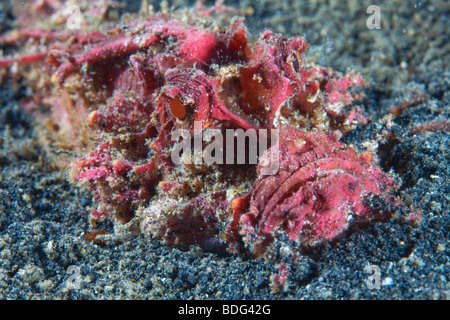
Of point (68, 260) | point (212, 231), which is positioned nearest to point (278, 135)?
point (212, 231)

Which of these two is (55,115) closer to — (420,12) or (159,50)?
(159,50)

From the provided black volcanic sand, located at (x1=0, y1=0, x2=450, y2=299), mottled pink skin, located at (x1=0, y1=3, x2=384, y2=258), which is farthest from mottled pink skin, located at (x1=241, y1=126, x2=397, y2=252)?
black volcanic sand, located at (x1=0, y1=0, x2=450, y2=299)

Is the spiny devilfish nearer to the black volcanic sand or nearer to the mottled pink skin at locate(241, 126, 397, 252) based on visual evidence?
the mottled pink skin at locate(241, 126, 397, 252)

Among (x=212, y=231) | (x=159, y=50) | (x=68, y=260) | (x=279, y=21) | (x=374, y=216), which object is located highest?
(x=279, y=21)

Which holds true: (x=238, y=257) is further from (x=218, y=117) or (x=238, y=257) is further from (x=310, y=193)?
(x=218, y=117)

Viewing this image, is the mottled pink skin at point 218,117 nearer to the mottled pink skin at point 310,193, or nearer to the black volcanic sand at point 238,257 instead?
the mottled pink skin at point 310,193

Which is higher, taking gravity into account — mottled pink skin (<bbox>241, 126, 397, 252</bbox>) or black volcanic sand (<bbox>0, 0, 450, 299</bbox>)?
mottled pink skin (<bbox>241, 126, 397, 252</bbox>)
